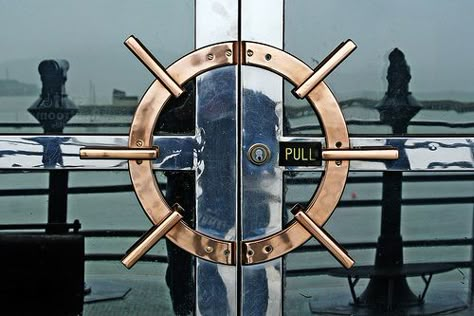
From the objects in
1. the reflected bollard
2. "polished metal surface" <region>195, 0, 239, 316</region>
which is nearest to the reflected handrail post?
"polished metal surface" <region>195, 0, 239, 316</region>

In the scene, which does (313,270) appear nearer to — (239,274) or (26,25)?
(239,274)

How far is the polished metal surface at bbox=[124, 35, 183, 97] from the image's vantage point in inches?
66.4

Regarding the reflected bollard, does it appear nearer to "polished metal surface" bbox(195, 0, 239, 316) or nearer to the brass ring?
the brass ring

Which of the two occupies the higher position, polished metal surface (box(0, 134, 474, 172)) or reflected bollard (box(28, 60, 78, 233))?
reflected bollard (box(28, 60, 78, 233))

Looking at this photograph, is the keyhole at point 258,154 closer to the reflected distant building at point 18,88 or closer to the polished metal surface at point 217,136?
the polished metal surface at point 217,136

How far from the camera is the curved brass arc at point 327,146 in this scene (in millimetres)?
1690

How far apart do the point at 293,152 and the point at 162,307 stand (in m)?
0.47

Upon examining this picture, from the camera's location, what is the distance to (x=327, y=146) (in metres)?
1.71

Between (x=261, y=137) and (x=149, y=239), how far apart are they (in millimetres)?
336

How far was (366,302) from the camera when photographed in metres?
1.78

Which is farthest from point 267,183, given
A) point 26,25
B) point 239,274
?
point 26,25

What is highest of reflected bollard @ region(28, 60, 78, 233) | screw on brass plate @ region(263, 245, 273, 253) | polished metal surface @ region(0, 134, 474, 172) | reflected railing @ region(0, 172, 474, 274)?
reflected bollard @ region(28, 60, 78, 233)

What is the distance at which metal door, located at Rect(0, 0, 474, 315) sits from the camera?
1.69 meters

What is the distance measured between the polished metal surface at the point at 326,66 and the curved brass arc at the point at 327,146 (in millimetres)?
11
